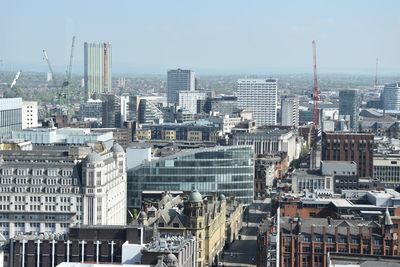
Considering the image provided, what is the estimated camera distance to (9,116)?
101 m

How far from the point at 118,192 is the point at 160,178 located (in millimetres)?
7577

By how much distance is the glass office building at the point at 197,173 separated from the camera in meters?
73.6

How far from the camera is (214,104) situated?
170250mm

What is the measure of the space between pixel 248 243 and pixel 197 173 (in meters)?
8.98

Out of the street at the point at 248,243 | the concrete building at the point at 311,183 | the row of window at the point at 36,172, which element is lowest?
the street at the point at 248,243

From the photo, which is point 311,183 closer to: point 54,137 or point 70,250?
point 54,137

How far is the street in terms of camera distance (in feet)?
199

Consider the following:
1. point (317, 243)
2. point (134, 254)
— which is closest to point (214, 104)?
point (317, 243)

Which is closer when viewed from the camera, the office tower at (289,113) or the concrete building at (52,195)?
the concrete building at (52,195)

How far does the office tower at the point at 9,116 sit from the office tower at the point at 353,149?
28.1 meters

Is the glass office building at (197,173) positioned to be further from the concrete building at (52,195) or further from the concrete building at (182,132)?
the concrete building at (182,132)

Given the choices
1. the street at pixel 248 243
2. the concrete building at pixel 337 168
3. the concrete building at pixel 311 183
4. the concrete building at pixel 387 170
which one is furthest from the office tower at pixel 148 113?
the concrete building at pixel 311 183

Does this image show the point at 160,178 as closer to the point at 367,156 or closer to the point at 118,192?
the point at 118,192

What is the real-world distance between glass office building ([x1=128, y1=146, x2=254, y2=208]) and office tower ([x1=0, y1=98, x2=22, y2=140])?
2447 cm
